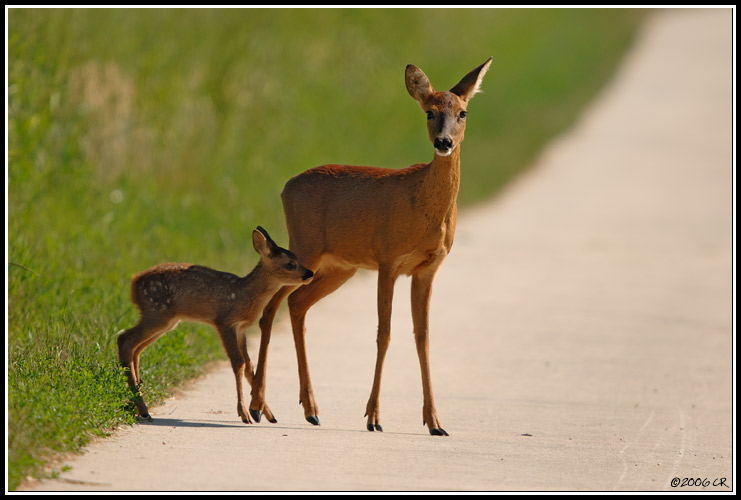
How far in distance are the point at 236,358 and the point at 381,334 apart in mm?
970

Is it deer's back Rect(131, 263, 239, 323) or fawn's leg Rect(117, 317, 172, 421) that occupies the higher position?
deer's back Rect(131, 263, 239, 323)

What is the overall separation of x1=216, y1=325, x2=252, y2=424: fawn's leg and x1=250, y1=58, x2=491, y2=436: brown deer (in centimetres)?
15

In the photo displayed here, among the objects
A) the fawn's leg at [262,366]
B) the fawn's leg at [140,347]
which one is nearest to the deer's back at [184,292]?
the fawn's leg at [140,347]

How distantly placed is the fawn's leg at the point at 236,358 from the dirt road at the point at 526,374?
12 centimetres

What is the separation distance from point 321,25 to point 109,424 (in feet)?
61.5

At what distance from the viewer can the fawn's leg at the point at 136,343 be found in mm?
7598

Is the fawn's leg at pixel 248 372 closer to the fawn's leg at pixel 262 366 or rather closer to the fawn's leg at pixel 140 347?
the fawn's leg at pixel 262 366

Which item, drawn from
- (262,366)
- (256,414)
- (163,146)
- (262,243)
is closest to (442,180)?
(262,243)

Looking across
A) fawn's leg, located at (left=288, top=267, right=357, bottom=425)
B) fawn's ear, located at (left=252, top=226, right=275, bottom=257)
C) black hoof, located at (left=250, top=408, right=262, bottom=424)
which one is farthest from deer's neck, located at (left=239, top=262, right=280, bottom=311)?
black hoof, located at (left=250, top=408, right=262, bottom=424)

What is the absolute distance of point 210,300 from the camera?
788 cm

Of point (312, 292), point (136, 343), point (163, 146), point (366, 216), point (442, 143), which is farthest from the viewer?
point (163, 146)

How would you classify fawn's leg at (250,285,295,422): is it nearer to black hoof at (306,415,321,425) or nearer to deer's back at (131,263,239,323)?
black hoof at (306,415,321,425)

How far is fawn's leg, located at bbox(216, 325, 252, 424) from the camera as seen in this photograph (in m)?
7.71

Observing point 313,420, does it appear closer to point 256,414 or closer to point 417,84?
point 256,414
